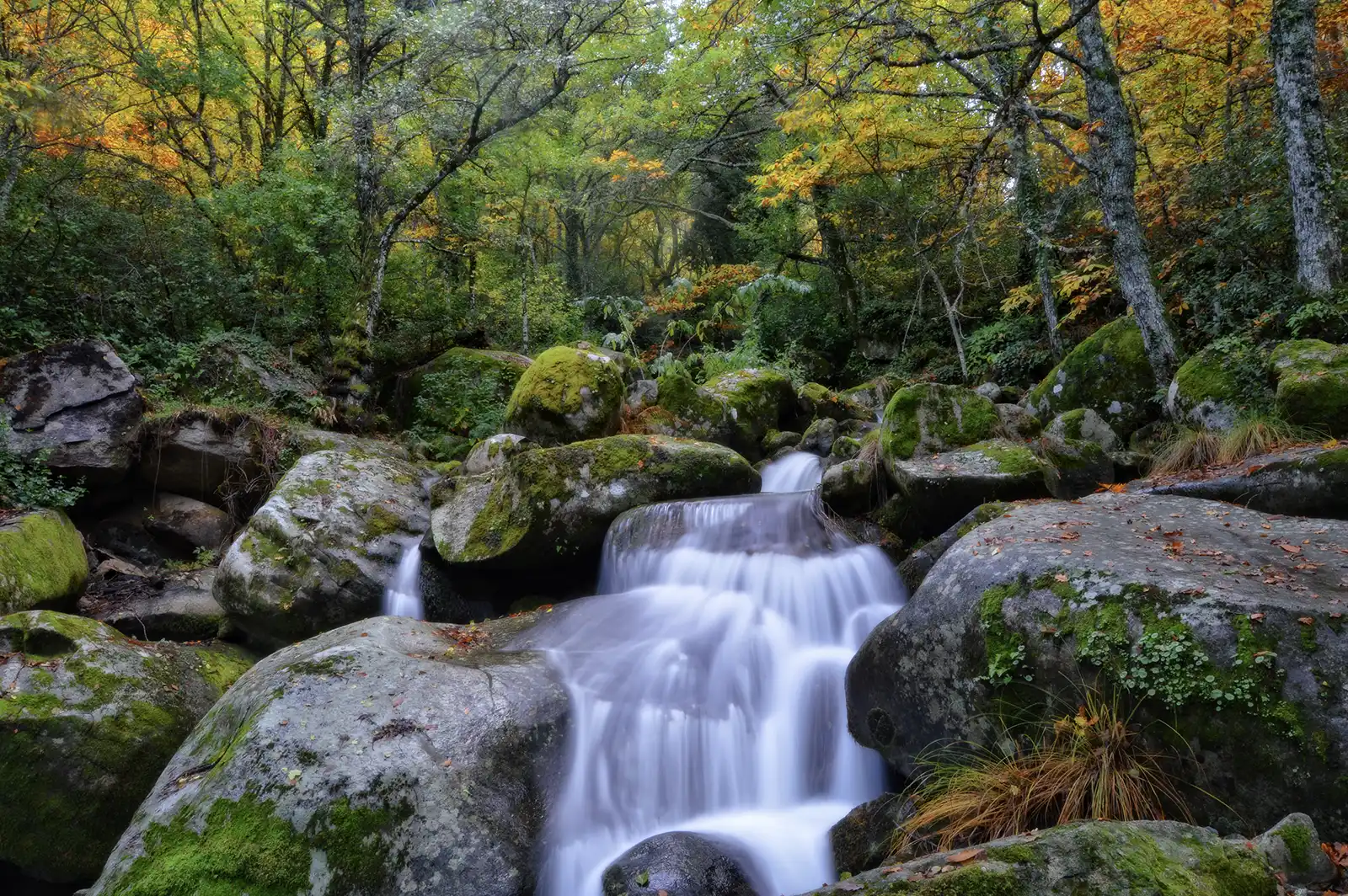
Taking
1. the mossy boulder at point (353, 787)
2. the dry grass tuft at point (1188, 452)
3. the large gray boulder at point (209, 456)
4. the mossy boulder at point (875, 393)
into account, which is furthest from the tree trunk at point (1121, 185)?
the large gray boulder at point (209, 456)

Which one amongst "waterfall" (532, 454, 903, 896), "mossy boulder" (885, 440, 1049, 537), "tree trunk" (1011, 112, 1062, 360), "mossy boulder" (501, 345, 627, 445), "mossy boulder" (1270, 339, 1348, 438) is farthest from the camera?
"tree trunk" (1011, 112, 1062, 360)

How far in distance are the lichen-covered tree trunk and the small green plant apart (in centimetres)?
1360

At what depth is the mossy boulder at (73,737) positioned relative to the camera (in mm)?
4715

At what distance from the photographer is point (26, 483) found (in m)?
7.55

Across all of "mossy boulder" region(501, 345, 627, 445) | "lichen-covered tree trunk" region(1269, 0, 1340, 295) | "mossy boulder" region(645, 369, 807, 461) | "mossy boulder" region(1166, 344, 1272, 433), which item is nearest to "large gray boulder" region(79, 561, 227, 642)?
"mossy boulder" region(501, 345, 627, 445)

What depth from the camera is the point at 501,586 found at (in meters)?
8.05

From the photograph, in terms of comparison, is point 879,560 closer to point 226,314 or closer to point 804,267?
point 226,314

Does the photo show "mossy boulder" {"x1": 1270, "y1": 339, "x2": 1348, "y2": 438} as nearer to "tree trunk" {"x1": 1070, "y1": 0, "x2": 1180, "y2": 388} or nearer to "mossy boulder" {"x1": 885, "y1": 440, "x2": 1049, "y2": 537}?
"tree trunk" {"x1": 1070, "y1": 0, "x2": 1180, "y2": 388}

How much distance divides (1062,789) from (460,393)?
10.7 metres

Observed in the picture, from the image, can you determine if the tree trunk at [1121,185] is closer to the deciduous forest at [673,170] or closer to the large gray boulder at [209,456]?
the deciduous forest at [673,170]

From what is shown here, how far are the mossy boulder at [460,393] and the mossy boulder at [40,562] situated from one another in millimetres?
5011

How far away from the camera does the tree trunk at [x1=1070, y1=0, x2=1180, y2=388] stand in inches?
306

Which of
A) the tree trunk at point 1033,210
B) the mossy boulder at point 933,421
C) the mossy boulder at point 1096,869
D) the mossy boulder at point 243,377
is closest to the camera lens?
the mossy boulder at point 1096,869

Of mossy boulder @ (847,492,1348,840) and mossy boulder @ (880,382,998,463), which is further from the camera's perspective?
mossy boulder @ (880,382,998,463)
